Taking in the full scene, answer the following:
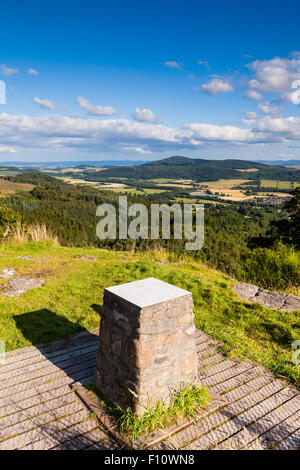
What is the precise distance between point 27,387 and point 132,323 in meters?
1.74

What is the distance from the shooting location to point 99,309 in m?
5.55

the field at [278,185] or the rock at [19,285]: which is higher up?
the field at [278,185]

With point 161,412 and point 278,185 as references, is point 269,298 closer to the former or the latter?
point 161,412

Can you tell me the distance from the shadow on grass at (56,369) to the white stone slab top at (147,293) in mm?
1315

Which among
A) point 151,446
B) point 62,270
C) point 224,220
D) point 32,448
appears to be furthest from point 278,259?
point 224,220

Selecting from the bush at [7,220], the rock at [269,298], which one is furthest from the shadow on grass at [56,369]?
the bush at [7,220]

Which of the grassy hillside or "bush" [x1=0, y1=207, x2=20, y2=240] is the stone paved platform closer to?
the grassy hillside

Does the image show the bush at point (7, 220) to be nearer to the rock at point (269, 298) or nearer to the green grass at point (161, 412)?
the rock at point (269, 298)

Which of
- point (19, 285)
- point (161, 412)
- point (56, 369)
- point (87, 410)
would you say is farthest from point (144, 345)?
point (19, 285)

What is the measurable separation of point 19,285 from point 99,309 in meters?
2.26

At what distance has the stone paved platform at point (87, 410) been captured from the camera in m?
2.51

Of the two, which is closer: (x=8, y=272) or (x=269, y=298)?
(x=269, y=298)

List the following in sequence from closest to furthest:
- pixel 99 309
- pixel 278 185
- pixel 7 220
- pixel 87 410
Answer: pixel 87 410 < pixel 99 309 < pixel 7 220 < pixel 278 185

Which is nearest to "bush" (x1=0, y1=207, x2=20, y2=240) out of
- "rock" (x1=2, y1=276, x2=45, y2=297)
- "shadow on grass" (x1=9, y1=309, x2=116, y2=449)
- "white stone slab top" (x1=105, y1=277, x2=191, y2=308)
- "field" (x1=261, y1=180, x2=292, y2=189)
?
"rock" (x1=2, y1=276, x2=45, y2=297)
